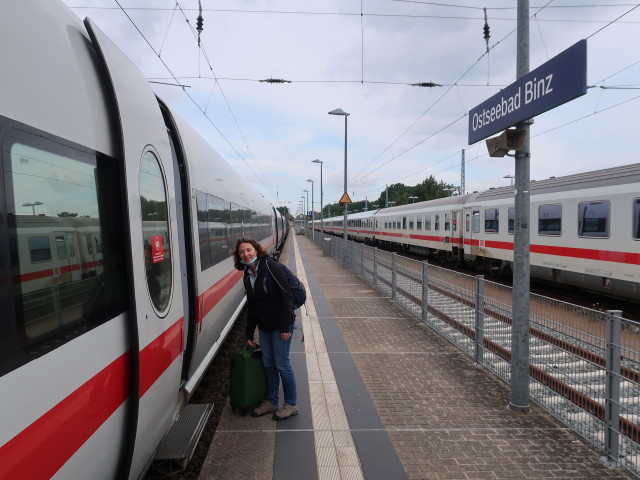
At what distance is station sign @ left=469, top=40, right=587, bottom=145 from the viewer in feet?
11.3

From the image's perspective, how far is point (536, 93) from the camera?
3.94 meters

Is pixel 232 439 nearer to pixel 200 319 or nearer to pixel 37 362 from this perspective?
pixel 200 319

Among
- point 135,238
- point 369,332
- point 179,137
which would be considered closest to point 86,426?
point 135,238

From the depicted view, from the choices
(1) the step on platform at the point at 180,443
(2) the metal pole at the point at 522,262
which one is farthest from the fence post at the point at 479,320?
(1) the step on platform at the point at 180,443

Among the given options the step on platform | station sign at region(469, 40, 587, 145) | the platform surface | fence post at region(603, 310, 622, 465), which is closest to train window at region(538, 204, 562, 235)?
the platform surface

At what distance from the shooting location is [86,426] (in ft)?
6.70

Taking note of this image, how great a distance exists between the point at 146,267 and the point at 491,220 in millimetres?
14558

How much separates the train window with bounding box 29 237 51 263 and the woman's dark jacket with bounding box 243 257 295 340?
232 centimetres

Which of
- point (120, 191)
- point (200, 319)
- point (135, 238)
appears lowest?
point (200, 319)

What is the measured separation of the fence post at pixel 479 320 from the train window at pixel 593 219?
5.45 metres

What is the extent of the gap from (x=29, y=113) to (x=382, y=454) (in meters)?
3.43

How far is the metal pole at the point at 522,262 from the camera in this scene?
14.5ft

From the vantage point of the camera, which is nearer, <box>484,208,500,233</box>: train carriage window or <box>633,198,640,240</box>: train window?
<box>633,198,640,240</box>: train window

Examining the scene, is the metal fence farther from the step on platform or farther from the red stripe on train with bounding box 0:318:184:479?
the red stripe on train with bounding box 0:318:184:479
